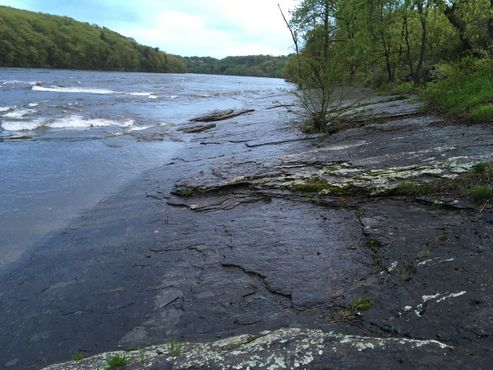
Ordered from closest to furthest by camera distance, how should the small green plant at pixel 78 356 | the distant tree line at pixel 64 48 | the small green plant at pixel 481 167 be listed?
the small green plant at pixel 78 356
the small green plant at pixel 481 167
the distant tree line at pixel 64 48

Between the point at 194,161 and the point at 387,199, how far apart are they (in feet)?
24.1

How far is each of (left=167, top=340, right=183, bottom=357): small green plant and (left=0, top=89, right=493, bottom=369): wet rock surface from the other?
0.11 feet

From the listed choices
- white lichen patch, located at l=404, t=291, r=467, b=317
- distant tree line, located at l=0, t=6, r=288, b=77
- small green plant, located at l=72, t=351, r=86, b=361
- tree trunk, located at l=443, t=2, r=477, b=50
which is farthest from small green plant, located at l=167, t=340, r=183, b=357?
distant tree line, located at l=0, t=6, r=288, b=77

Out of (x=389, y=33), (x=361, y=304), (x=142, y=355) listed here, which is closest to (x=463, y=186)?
(x=361, y=304)

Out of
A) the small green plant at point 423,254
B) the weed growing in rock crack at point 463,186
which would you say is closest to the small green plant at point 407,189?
the weed growing in rock crack at point 463,186

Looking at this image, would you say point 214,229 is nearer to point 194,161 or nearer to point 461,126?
point 194,161

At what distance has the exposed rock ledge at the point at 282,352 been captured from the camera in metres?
3.18

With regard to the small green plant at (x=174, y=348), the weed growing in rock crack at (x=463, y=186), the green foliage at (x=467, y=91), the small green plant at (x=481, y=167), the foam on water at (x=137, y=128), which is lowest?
the small green plant at (x=174, y=348)

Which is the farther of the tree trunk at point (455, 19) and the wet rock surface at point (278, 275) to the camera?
the tree trunk at point (455, 19)

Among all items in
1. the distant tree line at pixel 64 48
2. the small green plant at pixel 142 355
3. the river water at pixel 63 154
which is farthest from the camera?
the distant tree line at pixel 64 48

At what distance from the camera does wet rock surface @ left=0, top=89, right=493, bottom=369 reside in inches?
137

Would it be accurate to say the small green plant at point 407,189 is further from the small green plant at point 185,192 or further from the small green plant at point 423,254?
the small green plant at point 185,192

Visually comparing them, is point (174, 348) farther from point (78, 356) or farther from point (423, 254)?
point (423, 254)

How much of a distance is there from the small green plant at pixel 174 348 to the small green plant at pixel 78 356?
35.7 inches
